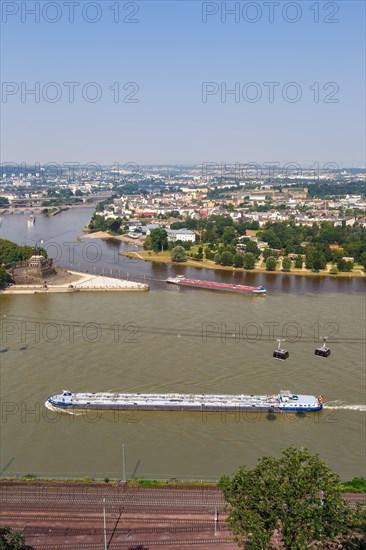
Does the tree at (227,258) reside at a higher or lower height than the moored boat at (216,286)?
higher

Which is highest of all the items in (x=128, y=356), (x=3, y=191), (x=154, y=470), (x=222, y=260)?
(x=3, y=191)

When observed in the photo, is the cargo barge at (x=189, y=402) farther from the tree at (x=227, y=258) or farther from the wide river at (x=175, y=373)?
the tree at (x=227, y=258)

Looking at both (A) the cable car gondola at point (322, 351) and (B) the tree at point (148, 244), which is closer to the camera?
(A) the cable car gondola at point (322, 351)

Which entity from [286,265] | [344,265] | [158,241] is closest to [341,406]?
[286,265]

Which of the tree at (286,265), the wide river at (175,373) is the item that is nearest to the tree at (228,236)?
the tree at (286,265)

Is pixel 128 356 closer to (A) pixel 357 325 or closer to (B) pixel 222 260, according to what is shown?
(A) pixel 357 325

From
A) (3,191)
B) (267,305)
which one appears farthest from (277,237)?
(3,191)

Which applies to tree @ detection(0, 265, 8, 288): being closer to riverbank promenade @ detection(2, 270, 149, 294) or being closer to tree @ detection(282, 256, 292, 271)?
riverbank promenade @ detection(2, 270, 149, 294)

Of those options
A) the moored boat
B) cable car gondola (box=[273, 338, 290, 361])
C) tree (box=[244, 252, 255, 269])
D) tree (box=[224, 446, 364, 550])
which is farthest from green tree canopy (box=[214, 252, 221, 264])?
tree (box=[224, 446, 364, 550])
